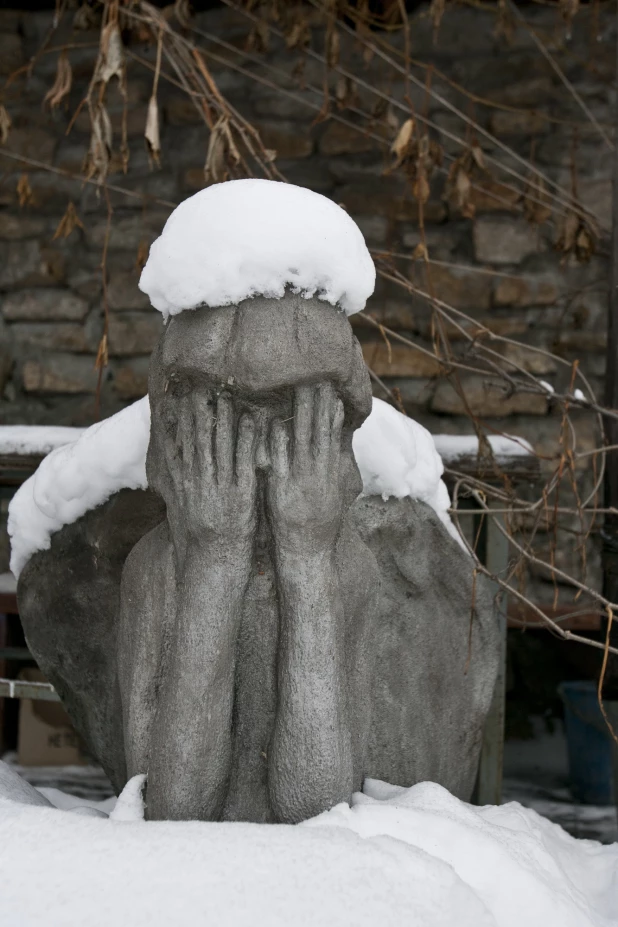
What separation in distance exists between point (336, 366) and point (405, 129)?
4.29 feet

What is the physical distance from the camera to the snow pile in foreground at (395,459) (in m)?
1.61

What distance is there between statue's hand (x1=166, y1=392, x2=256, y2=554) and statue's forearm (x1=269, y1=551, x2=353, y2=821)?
0.08m

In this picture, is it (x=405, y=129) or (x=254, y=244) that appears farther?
(x=405, y=129)

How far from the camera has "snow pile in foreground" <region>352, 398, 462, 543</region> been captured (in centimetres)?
161

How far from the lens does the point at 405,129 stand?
7.87 feet

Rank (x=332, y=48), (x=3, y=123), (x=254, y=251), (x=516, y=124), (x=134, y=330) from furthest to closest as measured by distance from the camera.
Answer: (x=134, y=330)
(x=516, y=124)
(x=332, y=48)
(x=3, y=123)
(x=254, y=251)

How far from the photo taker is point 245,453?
4.33 ft

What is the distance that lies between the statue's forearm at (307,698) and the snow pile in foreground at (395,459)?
30 centimetres

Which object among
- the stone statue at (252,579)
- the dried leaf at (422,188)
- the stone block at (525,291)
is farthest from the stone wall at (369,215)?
the stone statue at (252,579)

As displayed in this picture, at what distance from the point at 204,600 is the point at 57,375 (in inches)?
99.1

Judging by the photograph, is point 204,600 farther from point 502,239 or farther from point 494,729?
point 502,239

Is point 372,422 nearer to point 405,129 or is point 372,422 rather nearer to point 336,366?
point 336,366

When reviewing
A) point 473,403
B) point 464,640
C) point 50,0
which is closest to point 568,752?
point 473,403

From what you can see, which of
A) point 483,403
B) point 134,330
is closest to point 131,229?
point 134,330
